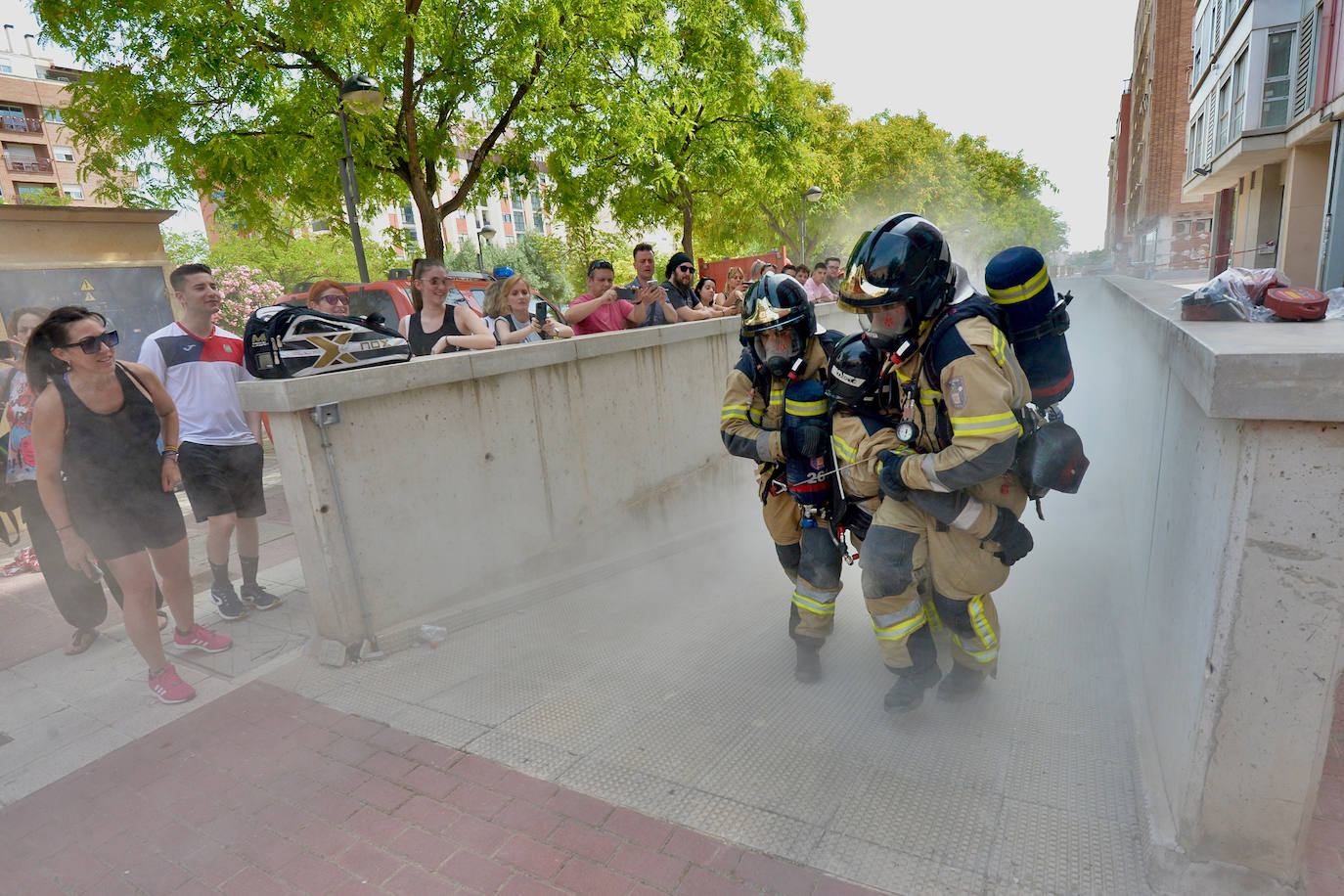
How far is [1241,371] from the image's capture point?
5.55ft

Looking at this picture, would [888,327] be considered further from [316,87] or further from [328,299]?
[316,87]

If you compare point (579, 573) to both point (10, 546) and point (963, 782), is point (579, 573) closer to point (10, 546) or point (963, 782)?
point (963, 782)

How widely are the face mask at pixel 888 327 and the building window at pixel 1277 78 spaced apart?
2576 centimetres

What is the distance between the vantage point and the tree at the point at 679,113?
1085 cm

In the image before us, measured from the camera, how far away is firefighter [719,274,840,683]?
10.3ft

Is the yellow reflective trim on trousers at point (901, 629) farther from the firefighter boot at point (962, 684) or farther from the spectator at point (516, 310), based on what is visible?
the spectator at point (516, 310)

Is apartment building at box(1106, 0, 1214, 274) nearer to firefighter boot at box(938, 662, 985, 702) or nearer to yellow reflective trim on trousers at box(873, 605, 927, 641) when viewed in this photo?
firefighter boot at box(938, 662, 985, 702)

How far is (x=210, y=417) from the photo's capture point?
4.33m

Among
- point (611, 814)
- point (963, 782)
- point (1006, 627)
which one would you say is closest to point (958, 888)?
point (963, 782)

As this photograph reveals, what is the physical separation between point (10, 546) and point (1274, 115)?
29.7 m

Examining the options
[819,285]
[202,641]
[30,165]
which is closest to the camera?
[202,641]

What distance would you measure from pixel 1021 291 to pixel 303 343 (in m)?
3.31

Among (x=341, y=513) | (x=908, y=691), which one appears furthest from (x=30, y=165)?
(x=908, y=691)

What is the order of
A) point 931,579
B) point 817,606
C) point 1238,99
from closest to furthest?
point 931,579 < point 817,606 < point 1238,99
